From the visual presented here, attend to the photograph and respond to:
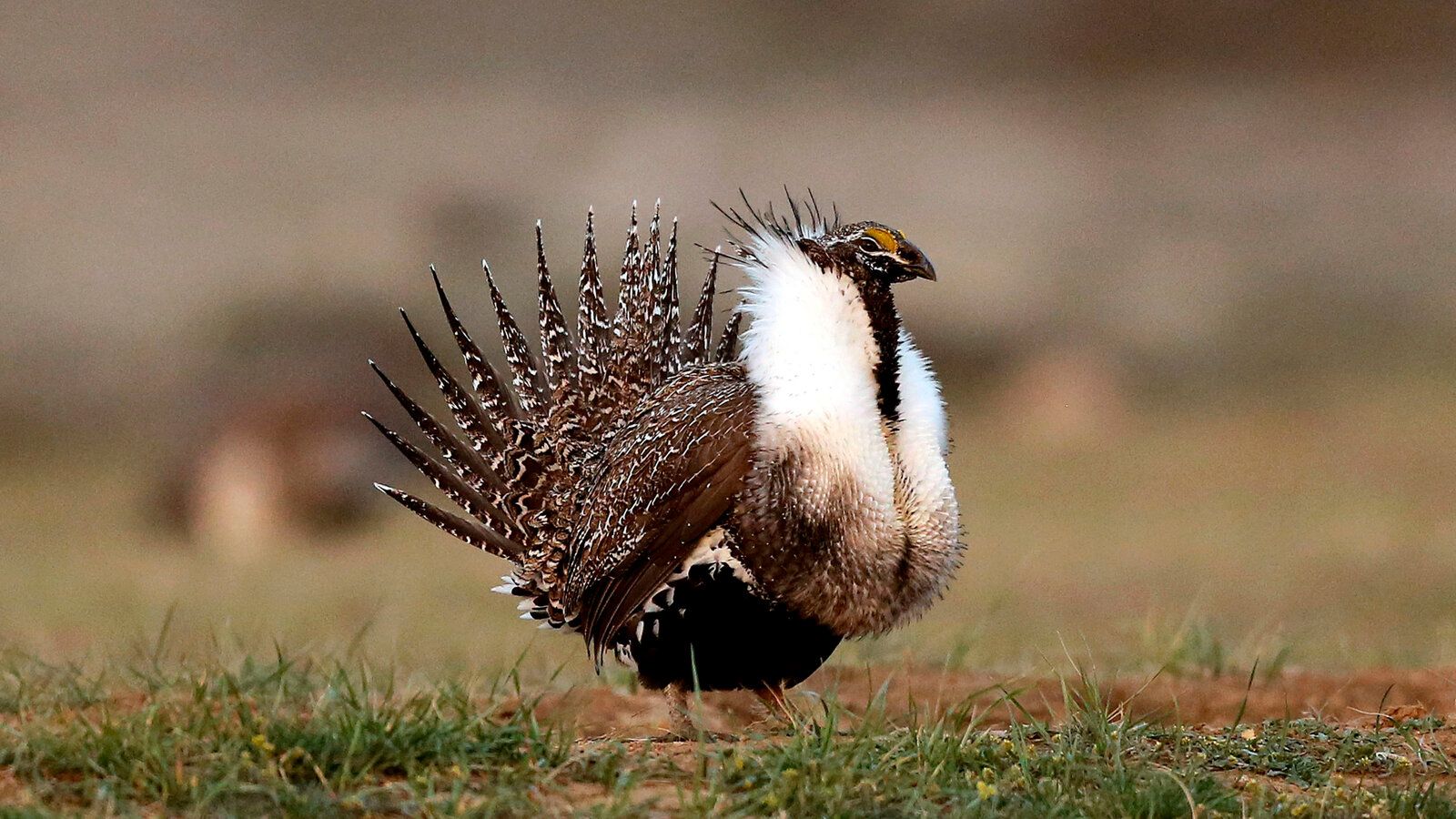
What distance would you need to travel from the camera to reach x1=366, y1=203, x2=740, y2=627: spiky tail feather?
468 centimetres

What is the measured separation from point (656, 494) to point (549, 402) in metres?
1.06

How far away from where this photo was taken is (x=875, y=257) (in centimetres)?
396

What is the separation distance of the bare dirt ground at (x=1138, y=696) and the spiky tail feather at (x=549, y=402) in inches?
17.9

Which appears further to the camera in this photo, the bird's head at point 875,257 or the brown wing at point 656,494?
the bird's head at point 875,257

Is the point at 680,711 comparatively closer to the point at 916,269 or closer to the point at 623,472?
the point at 623,472

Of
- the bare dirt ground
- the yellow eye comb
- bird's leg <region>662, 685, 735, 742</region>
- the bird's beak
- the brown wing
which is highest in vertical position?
the yellow eye comb

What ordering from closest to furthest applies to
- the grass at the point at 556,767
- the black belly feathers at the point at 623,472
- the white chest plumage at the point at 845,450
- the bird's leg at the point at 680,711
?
the grass at the point at 556,767
the white chest plumage at the point at 845,450
the black belly feathers at the point at 623,472
the bird's leg at the point at 680,711

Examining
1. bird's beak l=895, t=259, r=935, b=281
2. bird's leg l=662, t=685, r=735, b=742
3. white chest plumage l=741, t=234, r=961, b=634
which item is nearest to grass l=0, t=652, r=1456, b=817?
white chest plumage l=741, t=234, r=961, b=634

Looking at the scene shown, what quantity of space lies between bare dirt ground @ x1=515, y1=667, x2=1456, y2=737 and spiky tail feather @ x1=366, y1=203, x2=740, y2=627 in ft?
1.49

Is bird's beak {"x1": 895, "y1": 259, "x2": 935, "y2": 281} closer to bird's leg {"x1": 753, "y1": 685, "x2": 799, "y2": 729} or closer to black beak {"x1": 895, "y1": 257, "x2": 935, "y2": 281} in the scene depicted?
black beak {"x1": 895, "y1": 257, "x2": 935, "y2": 281}

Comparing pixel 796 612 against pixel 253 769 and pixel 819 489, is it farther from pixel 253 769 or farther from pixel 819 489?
pixel 253 769

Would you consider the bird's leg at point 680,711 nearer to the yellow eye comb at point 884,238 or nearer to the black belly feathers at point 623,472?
the black belly feathers at point 623,472

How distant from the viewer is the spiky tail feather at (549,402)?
468 centimetres

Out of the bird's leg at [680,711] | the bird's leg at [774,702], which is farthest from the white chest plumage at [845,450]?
the bird's leg at [680,711]
